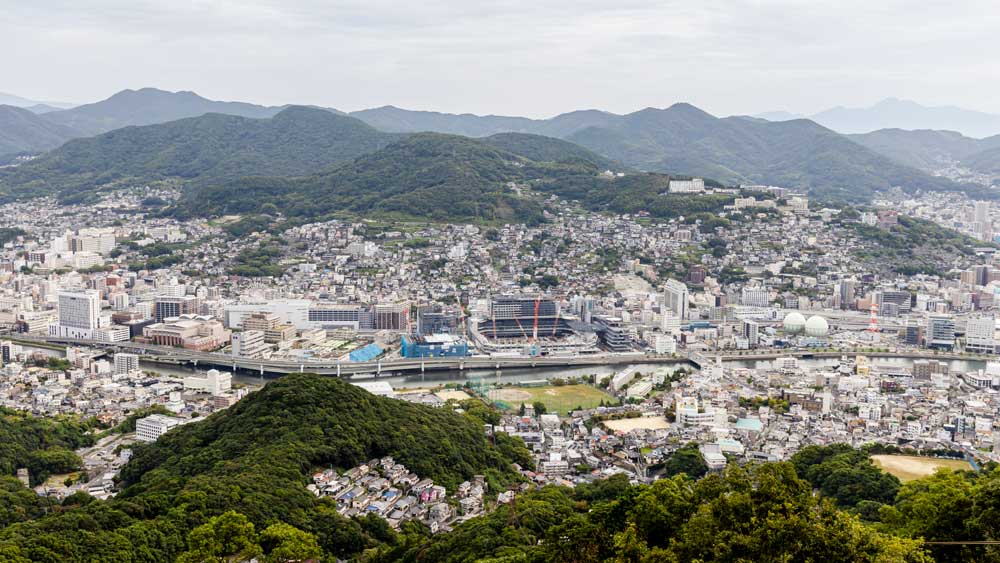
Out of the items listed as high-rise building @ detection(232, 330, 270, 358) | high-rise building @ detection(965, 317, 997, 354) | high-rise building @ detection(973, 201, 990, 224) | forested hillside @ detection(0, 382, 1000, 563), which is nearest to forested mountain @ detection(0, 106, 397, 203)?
high-rise building @ detection(232, 330, 270, 358)

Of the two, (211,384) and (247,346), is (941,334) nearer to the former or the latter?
(247,346)

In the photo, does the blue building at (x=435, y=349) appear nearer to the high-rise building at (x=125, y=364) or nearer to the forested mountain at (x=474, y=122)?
the high-rise building at (x=125, y=364)

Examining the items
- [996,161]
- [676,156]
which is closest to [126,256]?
[676,156]

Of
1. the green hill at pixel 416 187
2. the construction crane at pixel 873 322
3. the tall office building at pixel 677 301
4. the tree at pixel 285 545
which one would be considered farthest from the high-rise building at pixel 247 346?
the green hill at pixel 416 187

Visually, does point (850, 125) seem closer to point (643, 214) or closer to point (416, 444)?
point (643, 214)

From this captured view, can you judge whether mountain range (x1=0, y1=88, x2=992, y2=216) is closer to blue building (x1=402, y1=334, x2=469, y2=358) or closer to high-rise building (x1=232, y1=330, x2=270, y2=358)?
blue building (x1=402, y1=334, x2=469, y2=358)


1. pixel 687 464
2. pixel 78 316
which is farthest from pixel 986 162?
pixel 78 316
